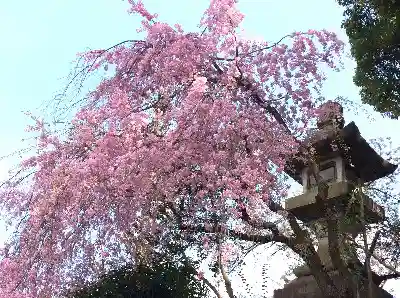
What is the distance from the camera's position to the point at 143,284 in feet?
26.8

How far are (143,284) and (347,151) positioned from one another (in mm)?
4412

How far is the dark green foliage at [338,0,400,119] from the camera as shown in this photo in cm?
755

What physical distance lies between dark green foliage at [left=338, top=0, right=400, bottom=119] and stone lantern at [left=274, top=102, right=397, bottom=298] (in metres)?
0.82

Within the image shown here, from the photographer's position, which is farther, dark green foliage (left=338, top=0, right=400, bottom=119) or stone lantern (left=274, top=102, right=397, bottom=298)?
stone lantern (left=274, top=102, right=397, bottom=298)

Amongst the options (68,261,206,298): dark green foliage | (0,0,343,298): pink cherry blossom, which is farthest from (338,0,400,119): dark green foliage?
(68,261,206,298): dark green foliage

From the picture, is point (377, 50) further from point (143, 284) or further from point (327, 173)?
point (143, 284)

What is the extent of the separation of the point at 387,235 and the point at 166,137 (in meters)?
3.85

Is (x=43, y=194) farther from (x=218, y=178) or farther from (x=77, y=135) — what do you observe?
(x=218, y=178)

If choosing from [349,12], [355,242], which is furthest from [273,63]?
[355,242]

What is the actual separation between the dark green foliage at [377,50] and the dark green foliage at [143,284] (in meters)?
4.34

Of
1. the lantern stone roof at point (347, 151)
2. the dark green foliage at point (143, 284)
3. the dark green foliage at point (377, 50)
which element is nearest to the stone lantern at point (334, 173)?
the lantern stone roof at point (347, 151)

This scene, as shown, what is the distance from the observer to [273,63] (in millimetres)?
8328

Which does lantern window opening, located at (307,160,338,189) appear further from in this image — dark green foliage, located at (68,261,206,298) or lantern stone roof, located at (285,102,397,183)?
dark green foliage, located at (68,261,206,298)

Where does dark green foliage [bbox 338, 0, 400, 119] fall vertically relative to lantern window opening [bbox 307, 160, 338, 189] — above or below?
above
